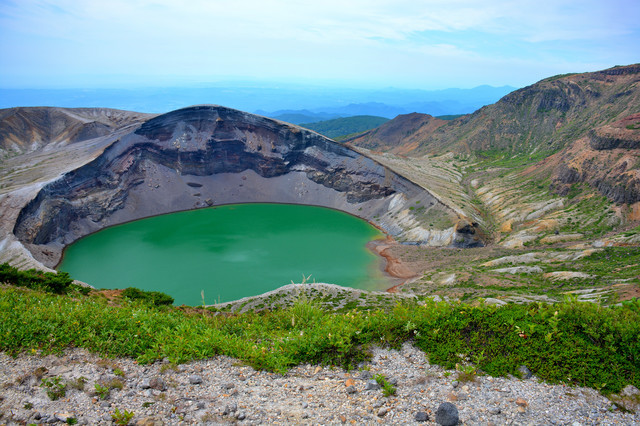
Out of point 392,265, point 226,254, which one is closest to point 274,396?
point 392,265

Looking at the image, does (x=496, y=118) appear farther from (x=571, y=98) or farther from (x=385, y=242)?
(x=385, y=242)

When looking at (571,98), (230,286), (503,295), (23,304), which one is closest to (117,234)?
(230,286)

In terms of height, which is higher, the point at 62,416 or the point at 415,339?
the point at 415,339

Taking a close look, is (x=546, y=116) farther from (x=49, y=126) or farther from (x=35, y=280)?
(x=49, y=126)

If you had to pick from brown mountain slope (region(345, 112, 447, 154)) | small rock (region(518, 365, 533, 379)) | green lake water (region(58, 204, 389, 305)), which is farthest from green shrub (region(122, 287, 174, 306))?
brown mountain slope (region(345, 112, 447, 154))

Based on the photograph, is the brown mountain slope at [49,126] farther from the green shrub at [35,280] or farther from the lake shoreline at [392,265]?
the green shrub at [35,280]

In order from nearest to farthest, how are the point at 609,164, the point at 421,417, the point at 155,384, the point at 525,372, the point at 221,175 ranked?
the point at 421,417 < the point at 155,384 < the point at 525,372 < the point at 609,164 < the point at 221,175

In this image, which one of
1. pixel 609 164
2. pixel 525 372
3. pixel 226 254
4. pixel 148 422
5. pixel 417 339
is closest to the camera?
pixel 148 422
